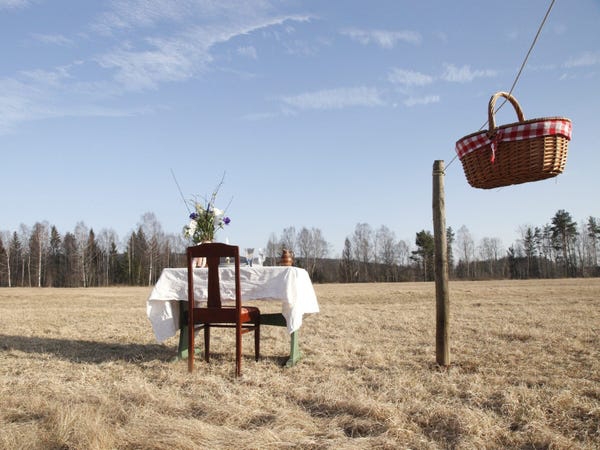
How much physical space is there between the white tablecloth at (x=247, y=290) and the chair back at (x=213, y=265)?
34cm

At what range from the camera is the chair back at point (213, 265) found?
458cm

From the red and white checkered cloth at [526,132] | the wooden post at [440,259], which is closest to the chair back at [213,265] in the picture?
the wooden post at [440,259]

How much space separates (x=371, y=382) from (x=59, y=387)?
9.11 feet

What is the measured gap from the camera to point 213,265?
4820 millimetres

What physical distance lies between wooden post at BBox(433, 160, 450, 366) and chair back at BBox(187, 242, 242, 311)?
7.24ft

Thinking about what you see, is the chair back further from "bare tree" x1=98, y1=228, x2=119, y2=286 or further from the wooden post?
"bare tree" x1=98, y1=228, x2=119, y2=286

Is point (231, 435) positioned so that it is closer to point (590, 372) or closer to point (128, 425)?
point (128, 425)

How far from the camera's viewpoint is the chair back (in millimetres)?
4578

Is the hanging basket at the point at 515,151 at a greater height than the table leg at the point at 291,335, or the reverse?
the hanging basket at the point at 515,151

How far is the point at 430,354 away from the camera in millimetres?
5719

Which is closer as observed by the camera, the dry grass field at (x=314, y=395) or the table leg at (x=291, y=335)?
the dry grass field at (x=314, y=395)

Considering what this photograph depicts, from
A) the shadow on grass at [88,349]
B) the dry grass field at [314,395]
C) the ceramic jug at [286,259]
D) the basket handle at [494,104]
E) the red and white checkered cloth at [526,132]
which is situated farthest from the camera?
the ceramic jug at [286,259]

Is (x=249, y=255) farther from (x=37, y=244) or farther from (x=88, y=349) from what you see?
(x=37, y=244)

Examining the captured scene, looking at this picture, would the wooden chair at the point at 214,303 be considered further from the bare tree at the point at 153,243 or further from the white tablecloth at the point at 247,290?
the bare tree at the point at 153,243
